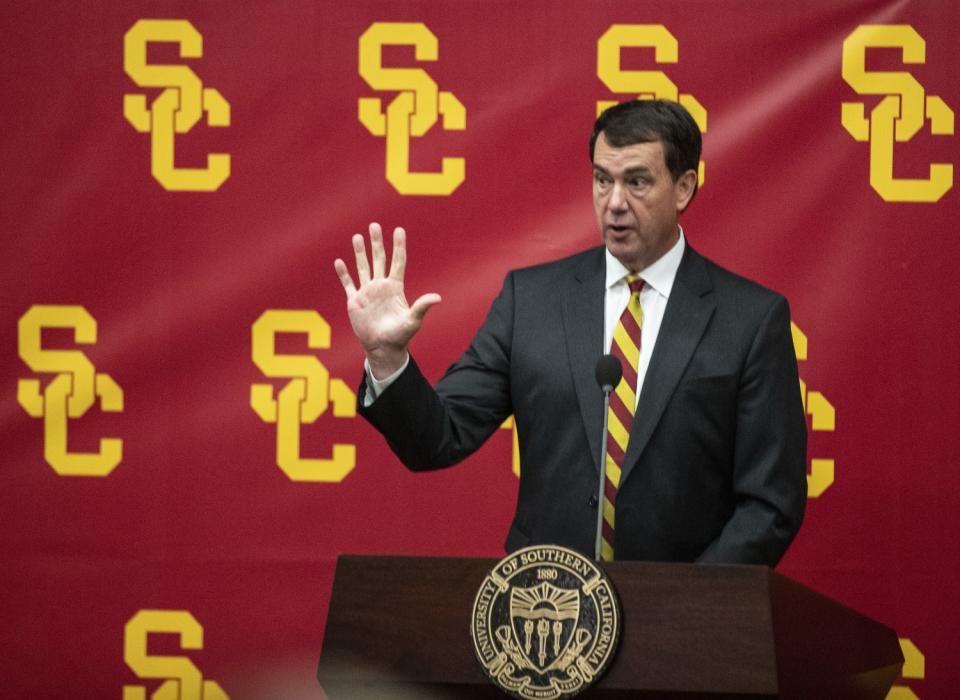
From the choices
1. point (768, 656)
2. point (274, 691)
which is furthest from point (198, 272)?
point (768, 656)

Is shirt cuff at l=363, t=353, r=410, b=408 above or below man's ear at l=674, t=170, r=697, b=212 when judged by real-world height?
below

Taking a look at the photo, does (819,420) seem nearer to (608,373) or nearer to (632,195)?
(632,195)

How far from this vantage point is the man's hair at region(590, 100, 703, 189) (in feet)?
6.81

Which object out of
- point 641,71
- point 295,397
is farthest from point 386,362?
point 641,71

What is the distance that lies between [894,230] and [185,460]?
67.0 inches

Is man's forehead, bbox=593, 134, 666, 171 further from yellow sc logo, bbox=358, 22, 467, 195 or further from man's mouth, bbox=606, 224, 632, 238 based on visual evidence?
yellow sc logo, bbox=358, 22, 467, 195

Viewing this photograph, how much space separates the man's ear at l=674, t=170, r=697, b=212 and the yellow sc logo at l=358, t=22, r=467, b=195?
88cm

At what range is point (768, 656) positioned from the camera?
1.39 m

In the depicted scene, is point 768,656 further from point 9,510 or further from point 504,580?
point 9,510

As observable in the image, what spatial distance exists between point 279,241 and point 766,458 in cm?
140

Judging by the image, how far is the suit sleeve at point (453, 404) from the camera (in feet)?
6.00

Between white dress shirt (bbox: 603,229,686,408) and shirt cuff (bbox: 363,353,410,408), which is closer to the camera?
shirt cuff (bbox: 363,353,410,408)

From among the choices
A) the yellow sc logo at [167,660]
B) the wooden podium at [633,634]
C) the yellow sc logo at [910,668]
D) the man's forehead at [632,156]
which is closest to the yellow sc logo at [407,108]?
the man's forehead at [632,156]

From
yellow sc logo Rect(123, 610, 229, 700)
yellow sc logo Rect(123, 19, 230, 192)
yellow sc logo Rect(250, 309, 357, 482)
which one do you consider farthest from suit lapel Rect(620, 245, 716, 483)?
yellow sc logo Rect(123, 610, 229, 700)
